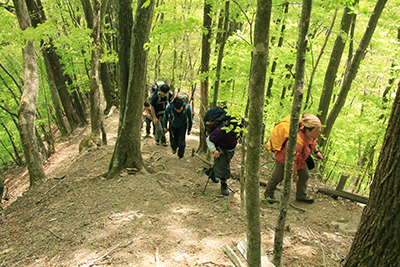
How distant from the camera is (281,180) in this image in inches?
181

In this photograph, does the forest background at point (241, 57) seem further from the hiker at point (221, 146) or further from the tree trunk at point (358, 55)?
the hiker at point (221, 146)

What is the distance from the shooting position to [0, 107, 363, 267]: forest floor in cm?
294

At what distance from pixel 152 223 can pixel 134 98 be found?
2738 mm

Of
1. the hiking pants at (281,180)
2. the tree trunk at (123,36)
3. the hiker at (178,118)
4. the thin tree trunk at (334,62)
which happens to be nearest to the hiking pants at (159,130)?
the hiker at (178,118)

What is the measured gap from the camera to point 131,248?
9.89ft

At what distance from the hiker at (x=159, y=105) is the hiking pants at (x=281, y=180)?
3.88 m

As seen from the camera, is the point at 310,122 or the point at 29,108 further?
the point at 29,108

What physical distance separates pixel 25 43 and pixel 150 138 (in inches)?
192

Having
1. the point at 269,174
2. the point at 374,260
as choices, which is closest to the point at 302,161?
the point at 269,174

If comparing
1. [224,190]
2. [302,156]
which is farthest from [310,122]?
[224,190]

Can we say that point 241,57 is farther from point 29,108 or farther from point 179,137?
point 29,108

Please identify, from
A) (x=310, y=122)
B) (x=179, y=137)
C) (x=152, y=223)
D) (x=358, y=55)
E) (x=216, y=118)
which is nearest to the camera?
(x=152, y=223)

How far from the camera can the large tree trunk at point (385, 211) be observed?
154 centimetres

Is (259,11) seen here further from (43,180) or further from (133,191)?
(43,180)
